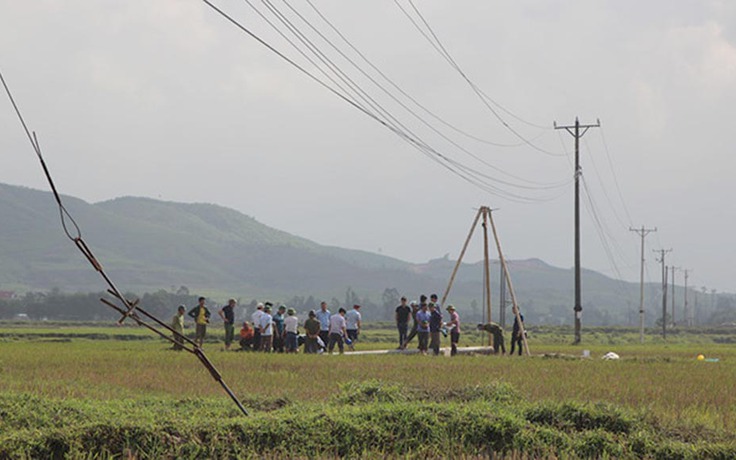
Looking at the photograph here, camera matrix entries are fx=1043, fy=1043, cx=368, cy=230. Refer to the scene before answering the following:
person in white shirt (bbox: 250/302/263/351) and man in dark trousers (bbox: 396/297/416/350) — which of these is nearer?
person in white shirt (bbox: 250/302/263/351)

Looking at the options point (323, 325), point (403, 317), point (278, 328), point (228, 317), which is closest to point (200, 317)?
point (228, 317)

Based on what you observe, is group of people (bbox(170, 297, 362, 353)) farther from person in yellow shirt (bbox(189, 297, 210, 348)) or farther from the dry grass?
the dry grass

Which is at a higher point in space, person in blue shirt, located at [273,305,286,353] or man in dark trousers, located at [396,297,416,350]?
man in dark trousers, located at [396,297,416,350]

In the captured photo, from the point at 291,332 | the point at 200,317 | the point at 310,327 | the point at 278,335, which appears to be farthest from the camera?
the point at 278,335

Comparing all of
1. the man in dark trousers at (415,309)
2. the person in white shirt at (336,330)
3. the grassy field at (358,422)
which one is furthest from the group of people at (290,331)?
the grassy field at (358,422)

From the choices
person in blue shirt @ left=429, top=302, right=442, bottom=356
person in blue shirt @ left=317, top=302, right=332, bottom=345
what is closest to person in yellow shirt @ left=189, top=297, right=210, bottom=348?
person in blue shirt @ left=317, top=302, right=332, bottom=345

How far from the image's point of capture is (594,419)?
1334 centimetres

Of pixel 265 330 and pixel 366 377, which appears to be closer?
pixel 366 377

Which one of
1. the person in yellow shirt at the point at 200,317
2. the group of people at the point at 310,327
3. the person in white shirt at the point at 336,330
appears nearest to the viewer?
the person in yellow shirt at the point at 200,317

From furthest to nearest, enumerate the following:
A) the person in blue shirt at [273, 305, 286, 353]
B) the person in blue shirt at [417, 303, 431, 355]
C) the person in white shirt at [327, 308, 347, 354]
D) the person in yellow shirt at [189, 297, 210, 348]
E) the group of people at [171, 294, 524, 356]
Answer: the person in blue shirt at [273, 305, 286, 353], the person in white shirt at [327, 308, 347, 354], the person in blue shirt at [417, 303, 431, 355], the group of people at [171, 294, 524, 356], the person in yellow shirt at [189, 297, 210, 348]

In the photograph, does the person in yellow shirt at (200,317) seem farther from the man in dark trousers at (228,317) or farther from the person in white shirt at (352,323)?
the person in white shirt at (352,323)

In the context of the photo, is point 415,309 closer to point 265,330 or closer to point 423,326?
point 423,326

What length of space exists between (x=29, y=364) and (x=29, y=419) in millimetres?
14103

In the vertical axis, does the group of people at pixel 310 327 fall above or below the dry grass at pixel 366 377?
above
